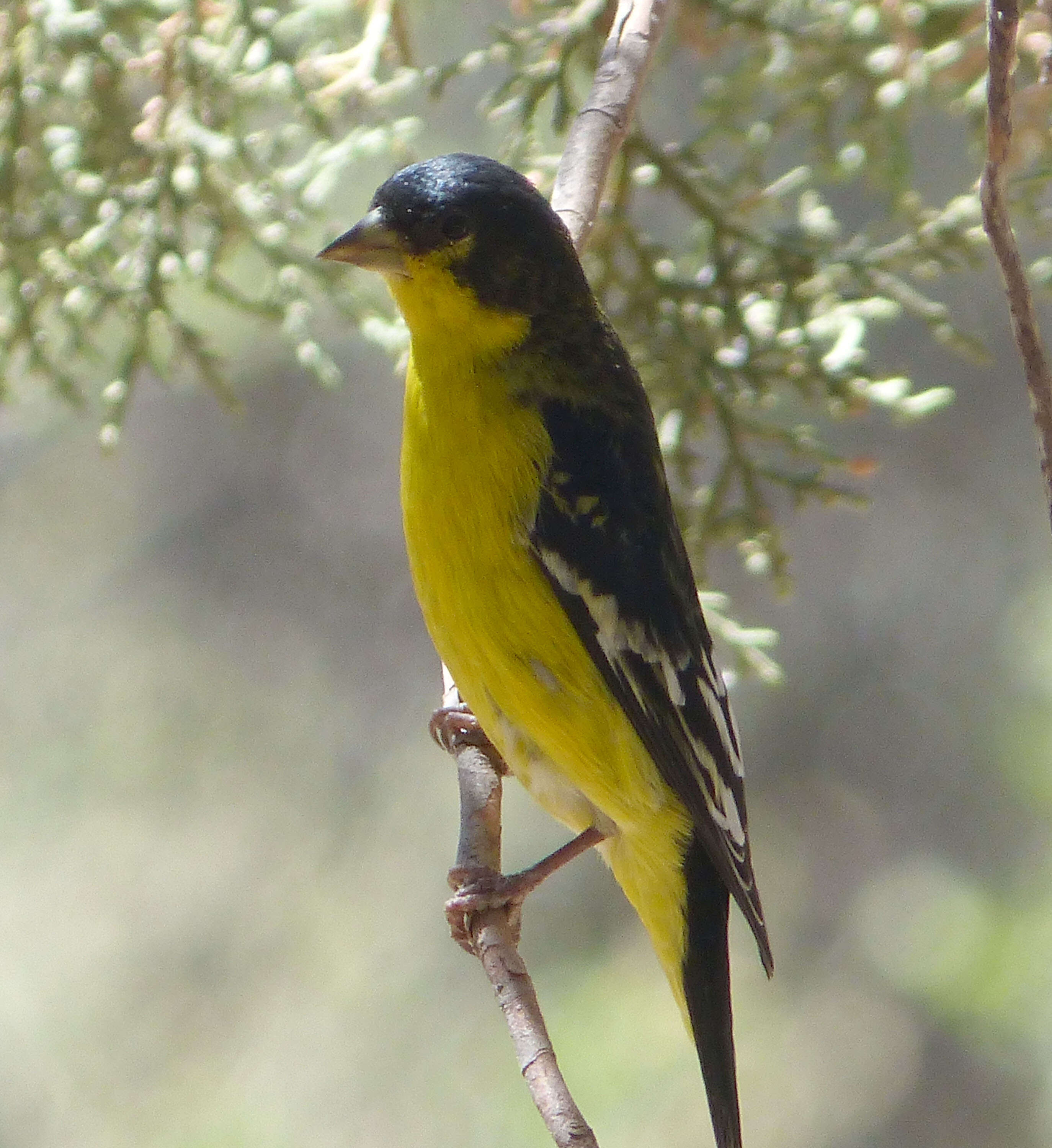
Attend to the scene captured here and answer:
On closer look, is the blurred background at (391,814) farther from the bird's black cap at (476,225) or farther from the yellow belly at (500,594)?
the bird's black cap at (476,225)

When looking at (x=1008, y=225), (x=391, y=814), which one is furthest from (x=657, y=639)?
(x=391, y=814)

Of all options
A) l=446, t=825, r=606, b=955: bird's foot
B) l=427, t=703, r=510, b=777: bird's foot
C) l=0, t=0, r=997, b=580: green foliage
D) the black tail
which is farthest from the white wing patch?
l=0, t=0, r=997, b=580: green foliage

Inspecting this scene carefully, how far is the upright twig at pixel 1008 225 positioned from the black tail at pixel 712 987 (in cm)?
143

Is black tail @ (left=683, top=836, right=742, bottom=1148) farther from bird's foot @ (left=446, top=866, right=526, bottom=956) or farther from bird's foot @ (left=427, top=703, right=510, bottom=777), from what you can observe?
bird's foot @ (left=427, top=703, right=510, bottom=777)

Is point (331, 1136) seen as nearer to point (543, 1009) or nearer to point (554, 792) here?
point (543, 1009)

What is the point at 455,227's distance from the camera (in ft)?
8.82

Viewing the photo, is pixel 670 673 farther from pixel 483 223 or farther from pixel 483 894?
pixel 483 223

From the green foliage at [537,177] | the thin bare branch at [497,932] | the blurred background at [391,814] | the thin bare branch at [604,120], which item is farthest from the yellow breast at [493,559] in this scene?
the blurred background at [391,814]

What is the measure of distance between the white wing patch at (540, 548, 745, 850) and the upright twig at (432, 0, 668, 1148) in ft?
1.27

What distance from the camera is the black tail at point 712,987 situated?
266 centimetres

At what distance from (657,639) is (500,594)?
342 mm

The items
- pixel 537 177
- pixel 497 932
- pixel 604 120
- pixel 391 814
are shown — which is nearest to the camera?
pixel 497 932

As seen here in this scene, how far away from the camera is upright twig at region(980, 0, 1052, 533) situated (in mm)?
1637

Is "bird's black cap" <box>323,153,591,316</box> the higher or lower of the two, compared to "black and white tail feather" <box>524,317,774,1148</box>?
higher
